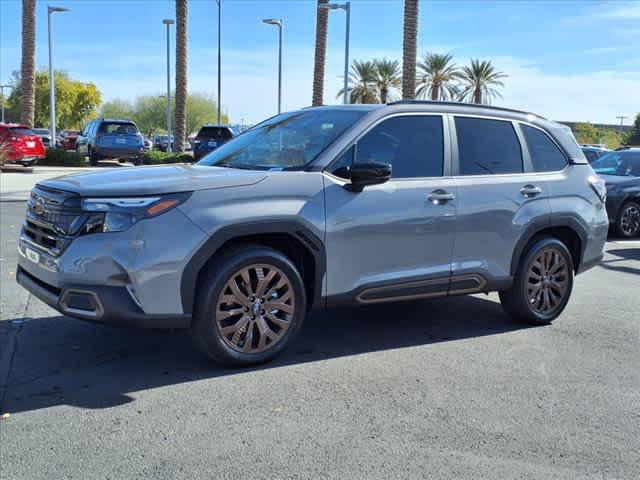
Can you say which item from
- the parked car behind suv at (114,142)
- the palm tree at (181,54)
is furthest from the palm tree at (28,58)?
the palm tree at (181,54)

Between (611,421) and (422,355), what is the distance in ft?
4.99

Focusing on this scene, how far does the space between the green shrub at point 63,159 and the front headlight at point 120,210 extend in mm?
24971

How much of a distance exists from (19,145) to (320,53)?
1251cm

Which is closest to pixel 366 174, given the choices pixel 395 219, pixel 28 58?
pixel 395 219

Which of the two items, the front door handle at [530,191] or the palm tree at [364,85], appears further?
the palm tree at [364,85]

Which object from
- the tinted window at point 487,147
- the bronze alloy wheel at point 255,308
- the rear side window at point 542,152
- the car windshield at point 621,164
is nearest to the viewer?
the bronze alloy wheel at point 255,308

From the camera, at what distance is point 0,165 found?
75.8 ft

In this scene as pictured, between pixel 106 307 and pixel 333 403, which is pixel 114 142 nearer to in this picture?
pixel 106 307

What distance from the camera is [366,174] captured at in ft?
16.3

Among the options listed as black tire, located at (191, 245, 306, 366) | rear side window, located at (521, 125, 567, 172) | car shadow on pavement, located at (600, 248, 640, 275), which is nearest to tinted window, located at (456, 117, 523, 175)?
rear side window, located at (521, 125, 567, 172)

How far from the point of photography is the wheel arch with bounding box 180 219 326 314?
4.52m

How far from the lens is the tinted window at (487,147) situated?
581 centimetres

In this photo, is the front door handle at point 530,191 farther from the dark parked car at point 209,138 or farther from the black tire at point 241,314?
the dark parked car at point 209,138

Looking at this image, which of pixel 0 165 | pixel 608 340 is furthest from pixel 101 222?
pixel 0 165
